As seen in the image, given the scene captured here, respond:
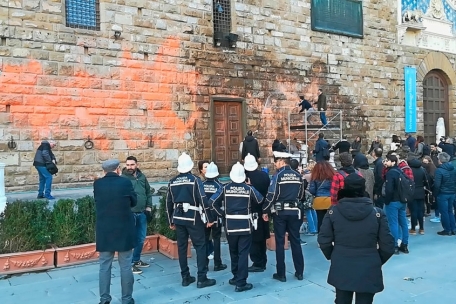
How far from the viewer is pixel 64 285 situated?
5.98m

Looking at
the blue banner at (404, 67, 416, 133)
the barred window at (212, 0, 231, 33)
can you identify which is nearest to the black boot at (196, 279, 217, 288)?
the barred window at (212, 0, 231, 33)

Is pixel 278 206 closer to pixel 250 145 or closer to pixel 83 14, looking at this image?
pixel 250 145

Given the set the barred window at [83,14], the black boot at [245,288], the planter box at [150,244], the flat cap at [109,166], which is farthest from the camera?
the barred window at [83,14]

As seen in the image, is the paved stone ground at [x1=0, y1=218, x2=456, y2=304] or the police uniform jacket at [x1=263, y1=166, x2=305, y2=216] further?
the police uniform jacket at [x1=263, y1=166, x2=305, y2=216]

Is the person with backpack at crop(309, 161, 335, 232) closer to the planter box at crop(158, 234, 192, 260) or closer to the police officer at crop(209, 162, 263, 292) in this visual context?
the police officer at crop(209, 162, 263, 292)

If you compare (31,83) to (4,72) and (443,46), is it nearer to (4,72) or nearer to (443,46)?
(4,72)

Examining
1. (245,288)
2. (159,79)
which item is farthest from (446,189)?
(159,79)

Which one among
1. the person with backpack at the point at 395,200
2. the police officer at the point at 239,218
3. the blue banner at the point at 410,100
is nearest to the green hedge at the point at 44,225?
the police officer at the point at 239,218

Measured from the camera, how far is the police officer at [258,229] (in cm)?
657

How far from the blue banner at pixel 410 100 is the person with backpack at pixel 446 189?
12591 mm

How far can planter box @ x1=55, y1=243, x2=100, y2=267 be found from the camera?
6751 millimetres

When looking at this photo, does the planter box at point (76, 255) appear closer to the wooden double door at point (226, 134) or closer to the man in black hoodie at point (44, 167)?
the man in black hoodie at point (44, 167)

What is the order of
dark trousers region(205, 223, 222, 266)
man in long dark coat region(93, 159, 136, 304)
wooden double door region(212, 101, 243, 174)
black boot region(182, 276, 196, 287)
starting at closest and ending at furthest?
man in long dark coat region(93, 159, 136, 304) < black boot region(182, 276, 196, 287) < dark trousers region(205, 223, 222, 266) < wooden double door region(212, 101, 243, 174)

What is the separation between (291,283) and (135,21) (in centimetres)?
952
